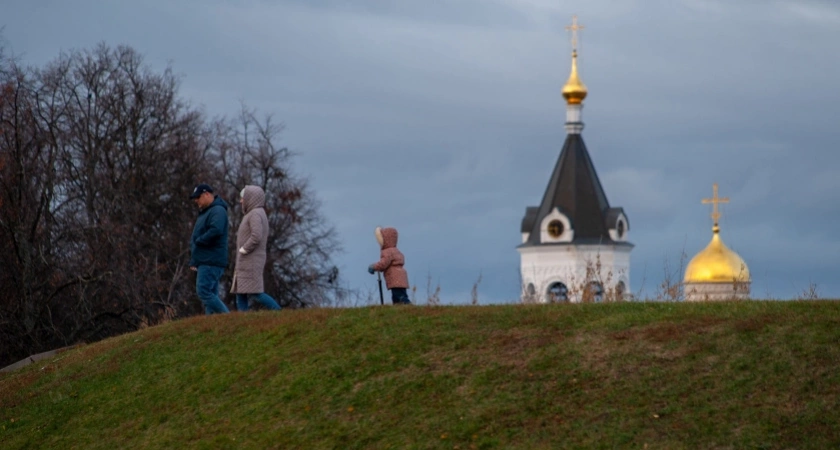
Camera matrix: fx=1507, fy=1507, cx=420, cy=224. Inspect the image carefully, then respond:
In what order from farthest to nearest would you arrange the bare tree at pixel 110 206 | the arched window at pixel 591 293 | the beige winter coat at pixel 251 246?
the bare tree at pixel 110 206 < the beige winter coat at pixel 251 246 < the arched window at pixel 591 293

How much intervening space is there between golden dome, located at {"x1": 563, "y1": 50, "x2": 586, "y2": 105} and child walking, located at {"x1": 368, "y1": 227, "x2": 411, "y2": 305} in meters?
112

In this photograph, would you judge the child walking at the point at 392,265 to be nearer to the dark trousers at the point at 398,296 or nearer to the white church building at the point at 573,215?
the dark trousers at the point at 398,296

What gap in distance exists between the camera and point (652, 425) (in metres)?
11.5

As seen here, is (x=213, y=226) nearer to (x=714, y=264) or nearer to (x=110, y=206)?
(x=110, y=206)

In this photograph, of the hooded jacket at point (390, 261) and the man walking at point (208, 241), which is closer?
the man walking at point (208, 241)

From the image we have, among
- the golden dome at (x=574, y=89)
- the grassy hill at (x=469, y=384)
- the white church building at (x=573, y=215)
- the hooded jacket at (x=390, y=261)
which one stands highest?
the golden dome at (x=574, y=89)

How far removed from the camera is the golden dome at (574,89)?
129375 millimetres

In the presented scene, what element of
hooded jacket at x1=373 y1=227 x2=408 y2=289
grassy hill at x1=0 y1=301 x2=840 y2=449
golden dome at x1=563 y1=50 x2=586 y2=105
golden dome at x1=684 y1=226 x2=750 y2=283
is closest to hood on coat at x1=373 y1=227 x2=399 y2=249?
hooded jacket at x1=373 y1=227 x2=408 y2=289

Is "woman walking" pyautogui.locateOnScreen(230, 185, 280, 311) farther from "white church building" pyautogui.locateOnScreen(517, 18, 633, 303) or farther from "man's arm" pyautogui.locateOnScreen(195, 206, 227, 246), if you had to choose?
"white church building" pyautogui.locateOnScreen(517, 18, 633, 303)

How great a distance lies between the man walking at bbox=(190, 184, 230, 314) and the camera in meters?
16.9

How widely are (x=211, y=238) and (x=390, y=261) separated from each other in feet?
7.06

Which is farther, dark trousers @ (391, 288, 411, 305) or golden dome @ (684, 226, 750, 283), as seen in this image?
golden dome @ (684, 226, 750, 283)

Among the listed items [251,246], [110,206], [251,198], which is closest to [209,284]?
[251,246]

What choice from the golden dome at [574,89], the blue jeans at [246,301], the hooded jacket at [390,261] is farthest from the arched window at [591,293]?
the golden dome at [574,89]
